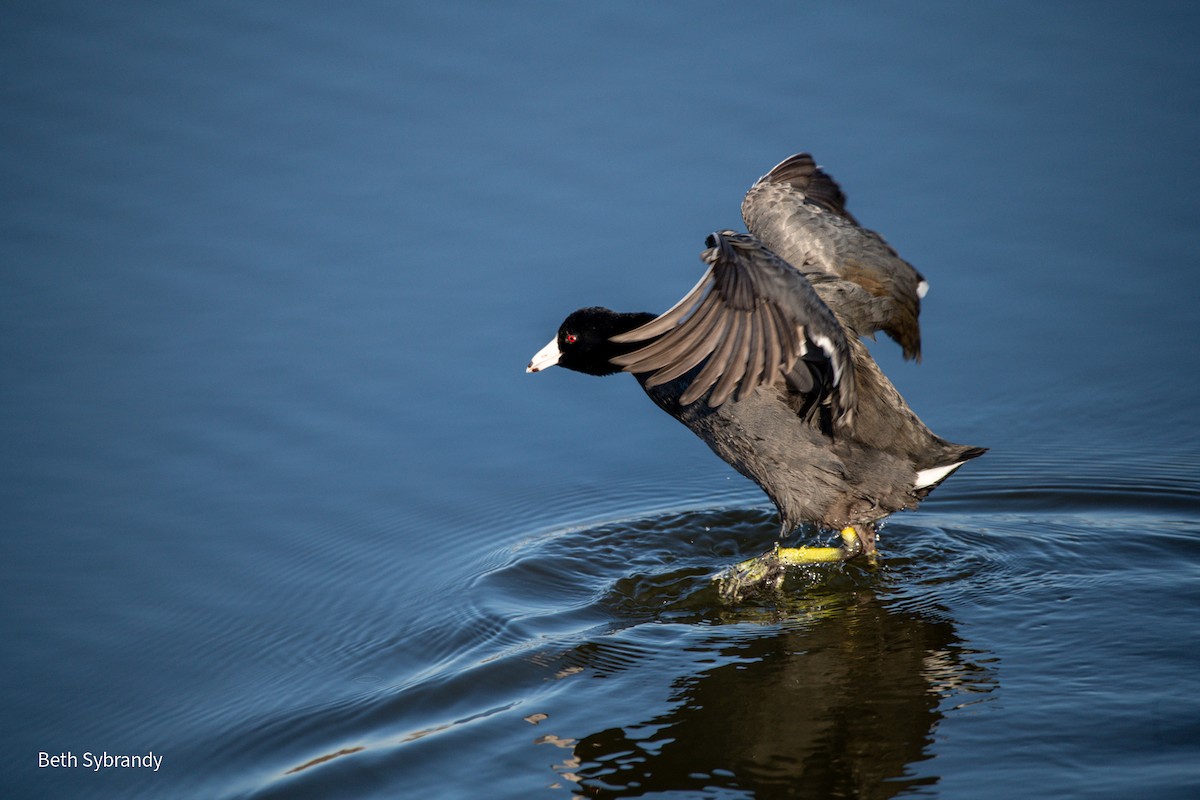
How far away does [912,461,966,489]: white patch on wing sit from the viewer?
5.41m

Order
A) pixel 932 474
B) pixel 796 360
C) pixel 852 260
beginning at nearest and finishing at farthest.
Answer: pixel 796 360, pixel 932 474, pixel 852 260

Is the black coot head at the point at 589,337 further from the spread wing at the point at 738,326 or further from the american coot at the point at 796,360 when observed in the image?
the spread wing at the point at 738,326

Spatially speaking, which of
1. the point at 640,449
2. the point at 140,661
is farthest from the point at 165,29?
the point at 140,661

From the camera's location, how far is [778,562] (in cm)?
549

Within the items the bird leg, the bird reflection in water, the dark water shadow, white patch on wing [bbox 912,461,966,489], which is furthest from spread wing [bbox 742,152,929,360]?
the bird reflection in water

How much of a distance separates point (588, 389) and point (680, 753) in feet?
11.0

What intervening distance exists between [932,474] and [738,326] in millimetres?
1477

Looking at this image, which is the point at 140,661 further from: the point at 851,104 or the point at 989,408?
the point at 851,104

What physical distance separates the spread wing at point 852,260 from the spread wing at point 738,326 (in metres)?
1.20

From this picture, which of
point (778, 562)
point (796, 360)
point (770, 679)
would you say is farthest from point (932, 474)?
point (770, 679)

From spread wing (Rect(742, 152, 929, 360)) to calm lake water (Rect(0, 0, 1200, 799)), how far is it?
91 centimetres

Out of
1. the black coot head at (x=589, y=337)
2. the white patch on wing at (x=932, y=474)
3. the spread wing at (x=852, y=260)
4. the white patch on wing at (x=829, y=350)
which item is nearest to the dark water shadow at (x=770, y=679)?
the white patch on wing at (x=932, y=474)

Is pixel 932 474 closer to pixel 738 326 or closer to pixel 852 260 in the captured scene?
pixel 852 260

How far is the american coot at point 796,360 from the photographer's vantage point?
446cm
